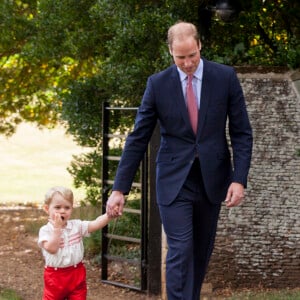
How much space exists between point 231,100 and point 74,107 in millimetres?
5981

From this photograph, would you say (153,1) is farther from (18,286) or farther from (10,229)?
(10,229)

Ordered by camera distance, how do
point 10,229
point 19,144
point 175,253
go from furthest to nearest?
point 19,144, point 10,229, point 175,253

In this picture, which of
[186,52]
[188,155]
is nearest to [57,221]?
[188,155]

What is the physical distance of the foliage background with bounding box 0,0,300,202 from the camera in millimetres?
9938

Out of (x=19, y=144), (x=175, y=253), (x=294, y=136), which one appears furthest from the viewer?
(x=19, y=144)

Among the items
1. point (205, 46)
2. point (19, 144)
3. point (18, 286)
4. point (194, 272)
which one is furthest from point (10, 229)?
point (19, 144)

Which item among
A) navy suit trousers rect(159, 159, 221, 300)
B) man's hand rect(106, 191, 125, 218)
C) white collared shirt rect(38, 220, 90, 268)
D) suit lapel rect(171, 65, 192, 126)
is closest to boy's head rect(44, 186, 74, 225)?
white collared shirt rect(38, 220, 90, 268)

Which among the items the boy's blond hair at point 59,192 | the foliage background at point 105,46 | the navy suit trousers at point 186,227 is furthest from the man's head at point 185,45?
the foliage background at point 105,46

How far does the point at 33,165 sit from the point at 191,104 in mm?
24145

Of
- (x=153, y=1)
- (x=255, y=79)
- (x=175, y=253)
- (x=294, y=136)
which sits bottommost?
(x=175, y=253)

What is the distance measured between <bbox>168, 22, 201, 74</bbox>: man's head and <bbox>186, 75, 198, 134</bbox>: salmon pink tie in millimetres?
195

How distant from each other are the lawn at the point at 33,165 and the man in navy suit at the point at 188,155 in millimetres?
13990

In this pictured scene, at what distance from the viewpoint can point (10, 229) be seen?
14930 millimetres

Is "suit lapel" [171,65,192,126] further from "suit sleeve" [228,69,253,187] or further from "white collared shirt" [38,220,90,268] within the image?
"white collared shirt" [38,220,90,268]
